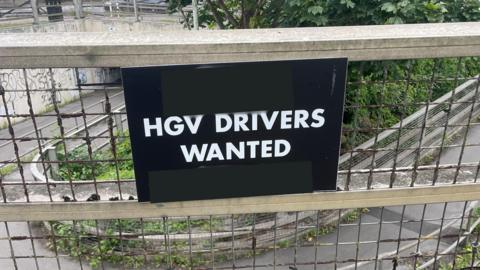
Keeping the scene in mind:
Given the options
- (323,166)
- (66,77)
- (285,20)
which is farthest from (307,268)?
(66,77)

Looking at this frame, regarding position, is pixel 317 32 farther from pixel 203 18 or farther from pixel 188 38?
pixel 203 18

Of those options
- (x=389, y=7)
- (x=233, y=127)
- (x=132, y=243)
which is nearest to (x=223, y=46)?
(x=233, y=127)

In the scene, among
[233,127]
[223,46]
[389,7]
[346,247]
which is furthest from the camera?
[346,247]

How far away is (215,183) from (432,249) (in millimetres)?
5476

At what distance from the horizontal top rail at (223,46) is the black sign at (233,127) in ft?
0.23

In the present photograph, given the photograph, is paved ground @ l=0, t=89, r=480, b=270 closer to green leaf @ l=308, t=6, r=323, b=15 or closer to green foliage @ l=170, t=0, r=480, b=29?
green foliage @ l=170, t=0, r=480, b=29

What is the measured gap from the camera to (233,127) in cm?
285

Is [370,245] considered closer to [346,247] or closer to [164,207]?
[346,247]

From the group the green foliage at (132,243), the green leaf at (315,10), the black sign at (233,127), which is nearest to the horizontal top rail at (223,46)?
the black sign at (233,127)

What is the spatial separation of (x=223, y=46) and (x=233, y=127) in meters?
0.53

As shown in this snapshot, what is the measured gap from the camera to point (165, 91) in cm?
270

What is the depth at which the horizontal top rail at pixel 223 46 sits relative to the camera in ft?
8.65

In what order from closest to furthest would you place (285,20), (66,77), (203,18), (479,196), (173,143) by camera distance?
1. (173,143)
2. (479,196)
3. (285,20)
4. (203,18)
5. (66,77)

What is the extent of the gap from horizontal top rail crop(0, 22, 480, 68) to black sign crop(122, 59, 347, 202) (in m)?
0.07
